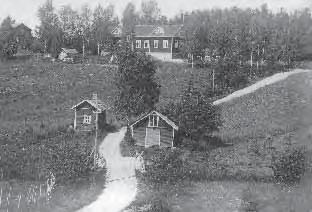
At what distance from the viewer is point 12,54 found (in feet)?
249

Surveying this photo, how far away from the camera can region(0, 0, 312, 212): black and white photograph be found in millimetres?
24641

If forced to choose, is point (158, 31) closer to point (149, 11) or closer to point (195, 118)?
point (149, 11)

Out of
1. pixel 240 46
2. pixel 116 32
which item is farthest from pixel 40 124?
pixel 116 32

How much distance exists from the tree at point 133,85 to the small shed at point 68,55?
3390 cm

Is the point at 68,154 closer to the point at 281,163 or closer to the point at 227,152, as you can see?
the point at 281,163

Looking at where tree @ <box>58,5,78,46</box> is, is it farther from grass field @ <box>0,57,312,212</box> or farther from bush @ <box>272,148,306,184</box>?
bush @ <box>272,148,306,184</box>

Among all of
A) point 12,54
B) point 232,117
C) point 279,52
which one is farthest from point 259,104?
point 12,54

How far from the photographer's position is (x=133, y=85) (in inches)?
1829

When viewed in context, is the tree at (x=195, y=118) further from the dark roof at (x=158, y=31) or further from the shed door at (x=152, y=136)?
the dark roof at (x=158, y=31)

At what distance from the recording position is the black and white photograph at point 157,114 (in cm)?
2464

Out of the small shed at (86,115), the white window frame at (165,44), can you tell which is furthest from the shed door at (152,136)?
the white window frame at (165,44)

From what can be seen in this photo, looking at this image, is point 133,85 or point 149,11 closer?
point 133,85

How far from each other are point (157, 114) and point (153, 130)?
5.47 feet

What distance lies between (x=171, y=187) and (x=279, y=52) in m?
48.9
